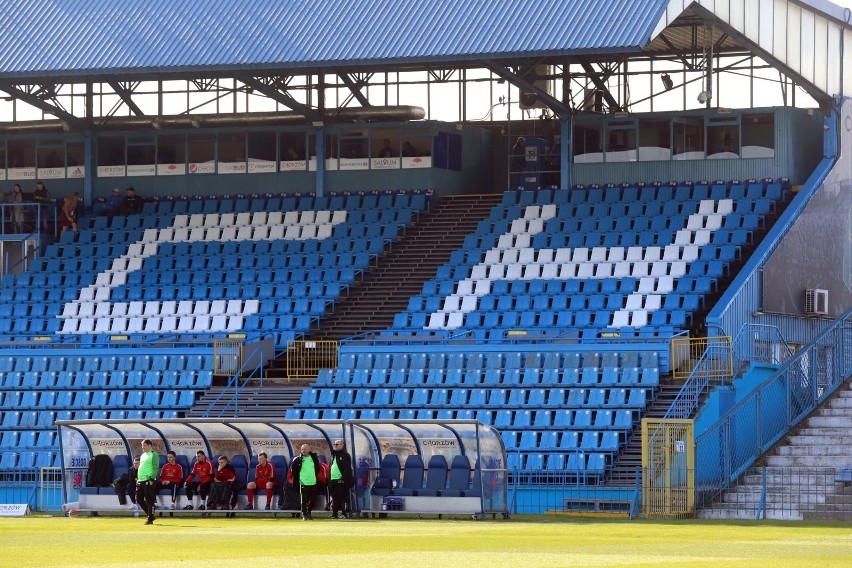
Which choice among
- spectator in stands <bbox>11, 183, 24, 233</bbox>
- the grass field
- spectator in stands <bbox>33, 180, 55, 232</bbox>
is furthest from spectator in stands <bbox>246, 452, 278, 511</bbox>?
spectator in stands <bbox>33, 180, 55, 232</bbox>

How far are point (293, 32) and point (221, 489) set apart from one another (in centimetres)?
1512

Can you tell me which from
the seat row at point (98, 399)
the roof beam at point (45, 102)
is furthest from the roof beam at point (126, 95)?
the seat row at point (98, 399)

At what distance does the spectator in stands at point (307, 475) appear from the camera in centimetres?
3262

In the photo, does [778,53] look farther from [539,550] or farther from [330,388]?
[539,550]

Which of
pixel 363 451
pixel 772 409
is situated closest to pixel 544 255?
pixel 772 409

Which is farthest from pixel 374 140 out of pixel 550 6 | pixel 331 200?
pixel 550 6

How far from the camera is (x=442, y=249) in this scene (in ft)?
159

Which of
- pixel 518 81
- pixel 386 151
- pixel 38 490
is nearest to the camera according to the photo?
pixel 38 490

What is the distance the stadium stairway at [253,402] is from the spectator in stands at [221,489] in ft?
23.9

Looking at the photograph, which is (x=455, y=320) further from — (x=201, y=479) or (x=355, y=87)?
(x=201, y=479)

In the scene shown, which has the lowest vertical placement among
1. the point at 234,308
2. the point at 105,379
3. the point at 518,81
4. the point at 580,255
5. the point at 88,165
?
the point at 105,379

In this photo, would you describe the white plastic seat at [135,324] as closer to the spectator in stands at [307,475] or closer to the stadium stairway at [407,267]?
the stadium stairway at [407,267]

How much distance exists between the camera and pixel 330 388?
1640 inches

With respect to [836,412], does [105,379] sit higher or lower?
higher
